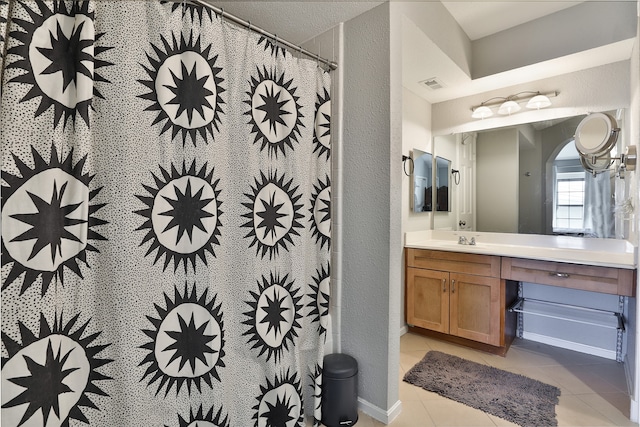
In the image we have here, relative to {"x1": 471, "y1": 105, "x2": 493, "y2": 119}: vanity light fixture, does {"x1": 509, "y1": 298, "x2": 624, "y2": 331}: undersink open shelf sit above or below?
below

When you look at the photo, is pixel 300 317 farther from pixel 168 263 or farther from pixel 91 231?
pixel 91 231

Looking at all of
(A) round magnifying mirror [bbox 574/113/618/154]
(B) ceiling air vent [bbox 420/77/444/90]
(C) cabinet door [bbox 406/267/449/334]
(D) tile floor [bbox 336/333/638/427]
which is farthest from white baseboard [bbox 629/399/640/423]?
(B) ceiling air vent [bbox 420/77/444/90]

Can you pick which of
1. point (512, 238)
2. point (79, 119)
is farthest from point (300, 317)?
point (512, 238)

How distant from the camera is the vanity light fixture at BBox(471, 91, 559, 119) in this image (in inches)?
93.6

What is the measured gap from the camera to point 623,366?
6.84 feet

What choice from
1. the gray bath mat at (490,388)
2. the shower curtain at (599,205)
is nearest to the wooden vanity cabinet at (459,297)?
the gray bath mat at (490,388)

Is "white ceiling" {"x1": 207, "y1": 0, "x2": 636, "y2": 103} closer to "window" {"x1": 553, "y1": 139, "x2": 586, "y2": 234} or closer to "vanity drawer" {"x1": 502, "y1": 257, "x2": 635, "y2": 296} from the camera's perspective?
"window" {"x1": 553, "y1": 139, "x2": 586, "y2": 234}

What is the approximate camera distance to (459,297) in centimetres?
233

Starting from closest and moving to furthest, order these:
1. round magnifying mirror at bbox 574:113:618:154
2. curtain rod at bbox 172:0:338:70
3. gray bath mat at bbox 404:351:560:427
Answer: curtain rod at bbox 172:0:338:70, gray bath mat at bbox 404:351:560:427, round magnifying mirror at bbox 574:113:618:154

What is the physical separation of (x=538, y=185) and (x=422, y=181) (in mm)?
927

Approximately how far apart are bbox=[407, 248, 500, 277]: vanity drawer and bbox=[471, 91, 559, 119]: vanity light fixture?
1317 mm

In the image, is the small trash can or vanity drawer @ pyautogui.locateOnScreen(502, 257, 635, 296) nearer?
the small trash can

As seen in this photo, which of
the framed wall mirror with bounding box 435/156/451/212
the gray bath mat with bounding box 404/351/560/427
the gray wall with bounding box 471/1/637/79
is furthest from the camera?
the framed wall mirror with bounding box 435/156/451/212

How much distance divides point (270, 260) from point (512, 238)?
2.27m
